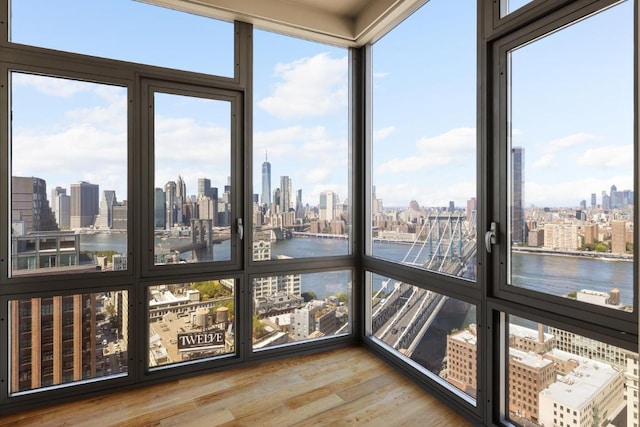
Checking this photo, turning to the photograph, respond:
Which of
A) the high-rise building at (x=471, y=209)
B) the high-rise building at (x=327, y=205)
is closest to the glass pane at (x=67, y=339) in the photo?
the high-rise building at (x=327, y=205)

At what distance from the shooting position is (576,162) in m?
1.70

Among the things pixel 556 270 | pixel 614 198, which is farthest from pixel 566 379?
pixel 614 198

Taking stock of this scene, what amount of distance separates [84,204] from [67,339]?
90cm

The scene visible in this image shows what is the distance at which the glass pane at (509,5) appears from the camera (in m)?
1.91

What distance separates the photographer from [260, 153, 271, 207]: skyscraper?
302 centimetres

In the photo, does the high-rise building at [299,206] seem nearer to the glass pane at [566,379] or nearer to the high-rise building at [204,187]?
the high-rise building at [204,187]

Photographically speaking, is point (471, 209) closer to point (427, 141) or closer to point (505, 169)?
point (505, 169)

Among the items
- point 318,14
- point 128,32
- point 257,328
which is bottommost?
point 257,328

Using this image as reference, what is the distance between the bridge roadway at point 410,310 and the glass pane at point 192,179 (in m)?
1.39

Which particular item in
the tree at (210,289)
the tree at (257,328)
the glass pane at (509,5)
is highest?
the glass pane at (509,5)

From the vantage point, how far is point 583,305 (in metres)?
1.65

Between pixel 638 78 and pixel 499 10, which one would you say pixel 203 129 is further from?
pixel 638 78

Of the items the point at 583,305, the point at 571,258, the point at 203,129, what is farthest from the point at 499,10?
the point at 203,129

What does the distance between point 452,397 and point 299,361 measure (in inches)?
48.1
